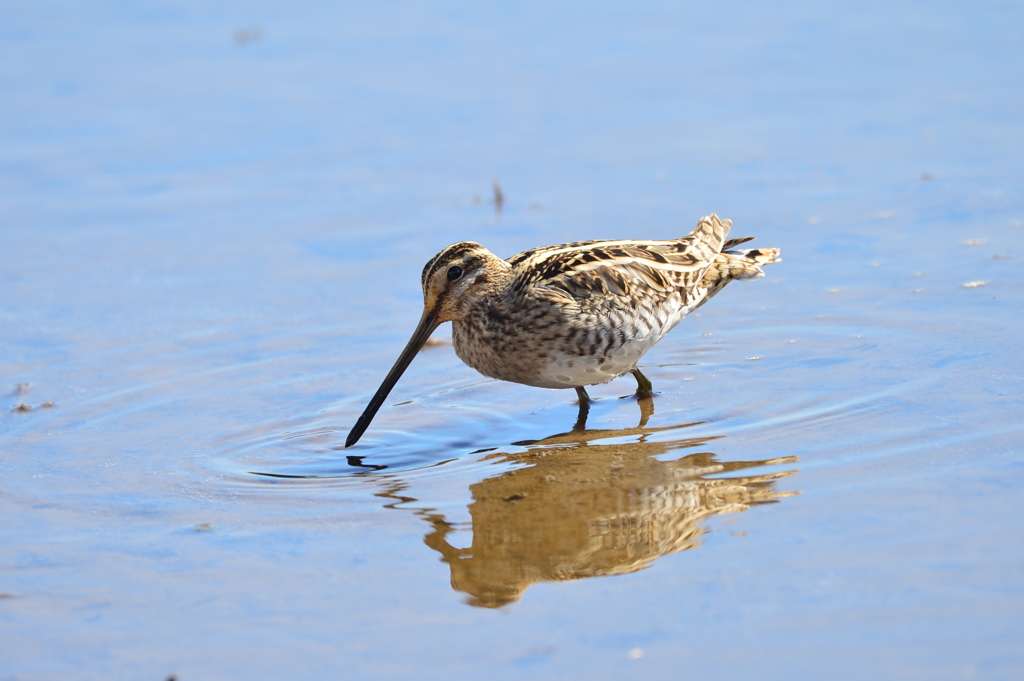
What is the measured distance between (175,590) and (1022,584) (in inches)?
120

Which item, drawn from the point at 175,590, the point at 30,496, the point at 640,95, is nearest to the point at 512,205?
Answer: the point at 640,95

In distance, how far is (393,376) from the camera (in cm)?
641

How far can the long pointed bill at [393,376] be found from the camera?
6.23 metres

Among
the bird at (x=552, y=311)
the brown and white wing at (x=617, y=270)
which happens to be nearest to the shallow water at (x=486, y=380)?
the bird at (x=552, y=311)

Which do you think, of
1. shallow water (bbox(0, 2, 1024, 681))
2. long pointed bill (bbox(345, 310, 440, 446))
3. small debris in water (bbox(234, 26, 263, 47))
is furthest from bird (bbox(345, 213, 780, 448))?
small debris in water (bbox(234, 26, 263, 47))

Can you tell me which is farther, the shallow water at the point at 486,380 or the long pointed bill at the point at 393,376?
the long pointed bill at the point at 393,376

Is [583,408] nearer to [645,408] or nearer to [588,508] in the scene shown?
[645,408]

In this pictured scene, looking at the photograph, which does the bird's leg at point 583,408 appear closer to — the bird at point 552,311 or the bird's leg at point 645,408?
the bird at point 552,311

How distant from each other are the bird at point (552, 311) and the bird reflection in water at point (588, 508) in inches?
17.0

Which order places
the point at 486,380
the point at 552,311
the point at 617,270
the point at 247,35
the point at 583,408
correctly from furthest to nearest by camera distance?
the point at 247,35 < the point at 486,380 < the point at 583,408 < the point at 617,270 < the point at 552,311

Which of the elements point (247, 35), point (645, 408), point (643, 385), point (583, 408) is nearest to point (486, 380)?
point (583, 408)

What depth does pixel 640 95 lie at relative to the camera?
11.2 meters

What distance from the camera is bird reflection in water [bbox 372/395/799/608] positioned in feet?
15.6

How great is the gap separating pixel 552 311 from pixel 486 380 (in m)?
1.04
